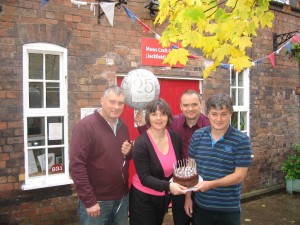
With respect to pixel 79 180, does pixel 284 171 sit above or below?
below

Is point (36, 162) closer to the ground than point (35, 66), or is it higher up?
closer to the ground

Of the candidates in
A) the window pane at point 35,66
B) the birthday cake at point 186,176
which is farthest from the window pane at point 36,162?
the birthday cake at point 186,176

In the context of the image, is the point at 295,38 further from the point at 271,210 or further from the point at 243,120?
the point at 271,210

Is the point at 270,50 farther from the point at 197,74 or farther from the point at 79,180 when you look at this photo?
the point at 79,180

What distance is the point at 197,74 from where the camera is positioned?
575 centimetres

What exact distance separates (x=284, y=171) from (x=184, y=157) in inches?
186

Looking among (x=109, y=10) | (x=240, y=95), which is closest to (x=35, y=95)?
(x=109, y=10)

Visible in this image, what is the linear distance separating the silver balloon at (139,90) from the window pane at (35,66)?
64.5 inches

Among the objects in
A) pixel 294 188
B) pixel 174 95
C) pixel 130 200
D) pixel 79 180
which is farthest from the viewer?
pixel 294 188

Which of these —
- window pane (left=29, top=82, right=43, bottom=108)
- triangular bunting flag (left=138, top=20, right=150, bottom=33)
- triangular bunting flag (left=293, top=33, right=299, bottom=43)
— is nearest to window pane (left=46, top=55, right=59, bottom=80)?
window pane (left=29, top=82, right=43, bottom=108)

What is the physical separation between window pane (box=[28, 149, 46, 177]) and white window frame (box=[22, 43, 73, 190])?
0.20ft

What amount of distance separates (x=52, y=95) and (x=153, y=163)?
7.67 feet

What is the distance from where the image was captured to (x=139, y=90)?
3.20 metres

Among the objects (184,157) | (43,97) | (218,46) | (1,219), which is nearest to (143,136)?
(184,157)
